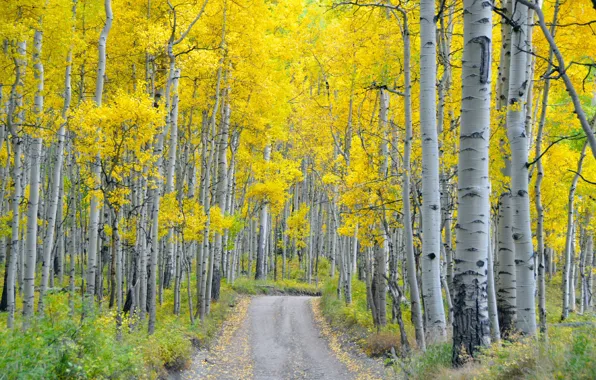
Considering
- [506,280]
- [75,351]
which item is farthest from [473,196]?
[75,351]

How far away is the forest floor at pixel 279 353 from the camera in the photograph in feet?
33.6

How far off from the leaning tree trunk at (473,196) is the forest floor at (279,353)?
5.25 metres

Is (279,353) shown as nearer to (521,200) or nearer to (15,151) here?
(15,151)

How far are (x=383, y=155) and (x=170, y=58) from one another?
5.76 metres

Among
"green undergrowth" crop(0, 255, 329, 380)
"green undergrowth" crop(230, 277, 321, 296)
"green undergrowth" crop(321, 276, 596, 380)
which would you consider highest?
"green undergrowth" crop(321, 276, 596, 380)

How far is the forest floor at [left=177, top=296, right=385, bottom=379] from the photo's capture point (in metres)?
10.2

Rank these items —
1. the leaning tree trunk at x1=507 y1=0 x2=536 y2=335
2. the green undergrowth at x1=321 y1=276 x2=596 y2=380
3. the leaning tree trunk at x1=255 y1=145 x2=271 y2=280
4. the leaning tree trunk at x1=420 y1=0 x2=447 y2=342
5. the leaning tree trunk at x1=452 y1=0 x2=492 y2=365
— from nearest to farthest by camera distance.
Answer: the green undergrowth at x1=321 y1=276 x2=596 y2=380, the leaning tree trunk at x1=452 y1=0 x2=492 y2=365, the leaning tree trunk at x1=507 y1=0 x2=536 y2=335, the leaning tree trunk at x1=420 y1=0 x2=447 y2=342, the leaning tree trunk at x1=255 y1=145 x2=271 y2=280

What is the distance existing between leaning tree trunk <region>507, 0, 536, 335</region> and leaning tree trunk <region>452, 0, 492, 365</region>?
1.13 metres

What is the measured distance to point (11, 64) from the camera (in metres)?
10.0

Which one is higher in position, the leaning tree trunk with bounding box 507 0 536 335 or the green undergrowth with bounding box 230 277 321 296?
the leaning tree trunk with bounding box 507 0 536 335

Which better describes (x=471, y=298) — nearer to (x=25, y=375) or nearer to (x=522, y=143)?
(x=522, y=143)

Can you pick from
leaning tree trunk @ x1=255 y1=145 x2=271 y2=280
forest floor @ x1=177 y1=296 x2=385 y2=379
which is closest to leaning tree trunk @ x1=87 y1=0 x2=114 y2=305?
forest floor @ x1=177 y1=296 x2=385 y2=379

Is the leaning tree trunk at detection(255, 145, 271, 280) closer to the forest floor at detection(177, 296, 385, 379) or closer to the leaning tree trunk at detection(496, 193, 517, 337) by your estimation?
the forest floor at detection(177, 296, 385, 379)

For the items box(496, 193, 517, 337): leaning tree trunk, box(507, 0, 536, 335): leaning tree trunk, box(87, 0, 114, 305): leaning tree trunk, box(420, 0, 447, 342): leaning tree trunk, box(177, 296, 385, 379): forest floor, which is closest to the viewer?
box(507, 0, 536, 335): leaning tree trunk
